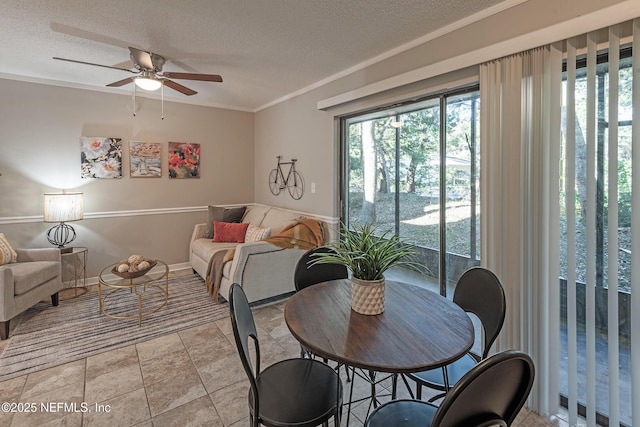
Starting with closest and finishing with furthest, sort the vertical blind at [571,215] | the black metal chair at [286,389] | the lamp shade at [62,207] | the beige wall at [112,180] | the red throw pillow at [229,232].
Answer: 1. the black metal chair at [286,389]
2. the vertical blind at [571,215]
3. the lamp shade at [62,207]
4. the beige wall at [112,180]
5. the red throw pillow at [229,232]

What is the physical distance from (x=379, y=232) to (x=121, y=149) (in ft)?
11.9

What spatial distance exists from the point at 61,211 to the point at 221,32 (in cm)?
278

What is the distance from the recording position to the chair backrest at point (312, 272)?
204cm

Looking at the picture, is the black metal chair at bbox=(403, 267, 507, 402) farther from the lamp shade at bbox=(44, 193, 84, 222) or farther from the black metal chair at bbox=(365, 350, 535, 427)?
the lamp shade at bbox=(44, 193, 84, 222)

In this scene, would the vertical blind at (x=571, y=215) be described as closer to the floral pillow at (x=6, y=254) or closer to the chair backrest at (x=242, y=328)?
the chair backrest at (x=242, y=328)

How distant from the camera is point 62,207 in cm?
353

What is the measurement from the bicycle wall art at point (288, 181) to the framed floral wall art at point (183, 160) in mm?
Result: 1157

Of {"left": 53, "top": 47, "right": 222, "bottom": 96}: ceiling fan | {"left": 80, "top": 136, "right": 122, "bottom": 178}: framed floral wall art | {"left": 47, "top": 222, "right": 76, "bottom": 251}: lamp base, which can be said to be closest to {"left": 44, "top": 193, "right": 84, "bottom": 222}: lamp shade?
{"left": 47, "top": 222, "right": 76, "bottom": 251}: lamp base

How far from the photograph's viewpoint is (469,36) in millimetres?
2244

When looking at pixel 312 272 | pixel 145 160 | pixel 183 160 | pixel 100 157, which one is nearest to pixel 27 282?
pixel 100 157

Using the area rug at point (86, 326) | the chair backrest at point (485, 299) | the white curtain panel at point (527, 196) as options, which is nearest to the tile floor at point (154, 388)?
the area rug at point (86, 326)

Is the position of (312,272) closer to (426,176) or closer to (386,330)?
(386,330)

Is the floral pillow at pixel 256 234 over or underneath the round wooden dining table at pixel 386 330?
over

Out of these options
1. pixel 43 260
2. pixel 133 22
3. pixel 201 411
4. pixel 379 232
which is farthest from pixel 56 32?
pixel 379 232
